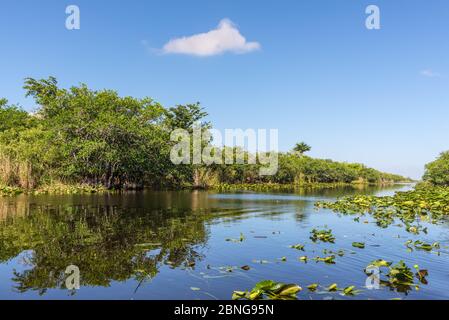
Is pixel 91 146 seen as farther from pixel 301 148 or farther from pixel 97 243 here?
pixel 301 148

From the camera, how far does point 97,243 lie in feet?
35.7

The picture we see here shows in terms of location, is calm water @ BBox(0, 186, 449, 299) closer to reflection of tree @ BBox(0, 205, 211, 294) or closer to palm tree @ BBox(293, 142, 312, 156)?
reflection of tree @ BBox(0, 205, 211, 294)

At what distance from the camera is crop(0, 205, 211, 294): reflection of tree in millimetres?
7898

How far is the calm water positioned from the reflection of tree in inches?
0.9

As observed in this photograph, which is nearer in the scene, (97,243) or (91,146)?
(97,243)

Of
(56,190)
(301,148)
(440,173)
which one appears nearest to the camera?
(56,190)

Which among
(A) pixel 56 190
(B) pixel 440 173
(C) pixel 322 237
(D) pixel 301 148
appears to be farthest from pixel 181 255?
(D) pixel 301 148

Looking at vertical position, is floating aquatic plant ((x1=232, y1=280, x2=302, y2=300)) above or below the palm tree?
below

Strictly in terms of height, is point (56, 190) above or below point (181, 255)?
above

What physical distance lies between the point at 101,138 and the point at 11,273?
26468 millimetres

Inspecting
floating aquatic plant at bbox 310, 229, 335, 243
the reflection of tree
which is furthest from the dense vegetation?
the reflection of tree

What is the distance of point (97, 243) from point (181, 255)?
2.79 meters

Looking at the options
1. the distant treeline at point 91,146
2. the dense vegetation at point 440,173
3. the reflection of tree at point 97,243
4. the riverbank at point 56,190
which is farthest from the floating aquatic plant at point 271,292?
the dense vegetation at point 440,173

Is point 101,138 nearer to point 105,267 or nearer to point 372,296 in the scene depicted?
point 105,267
